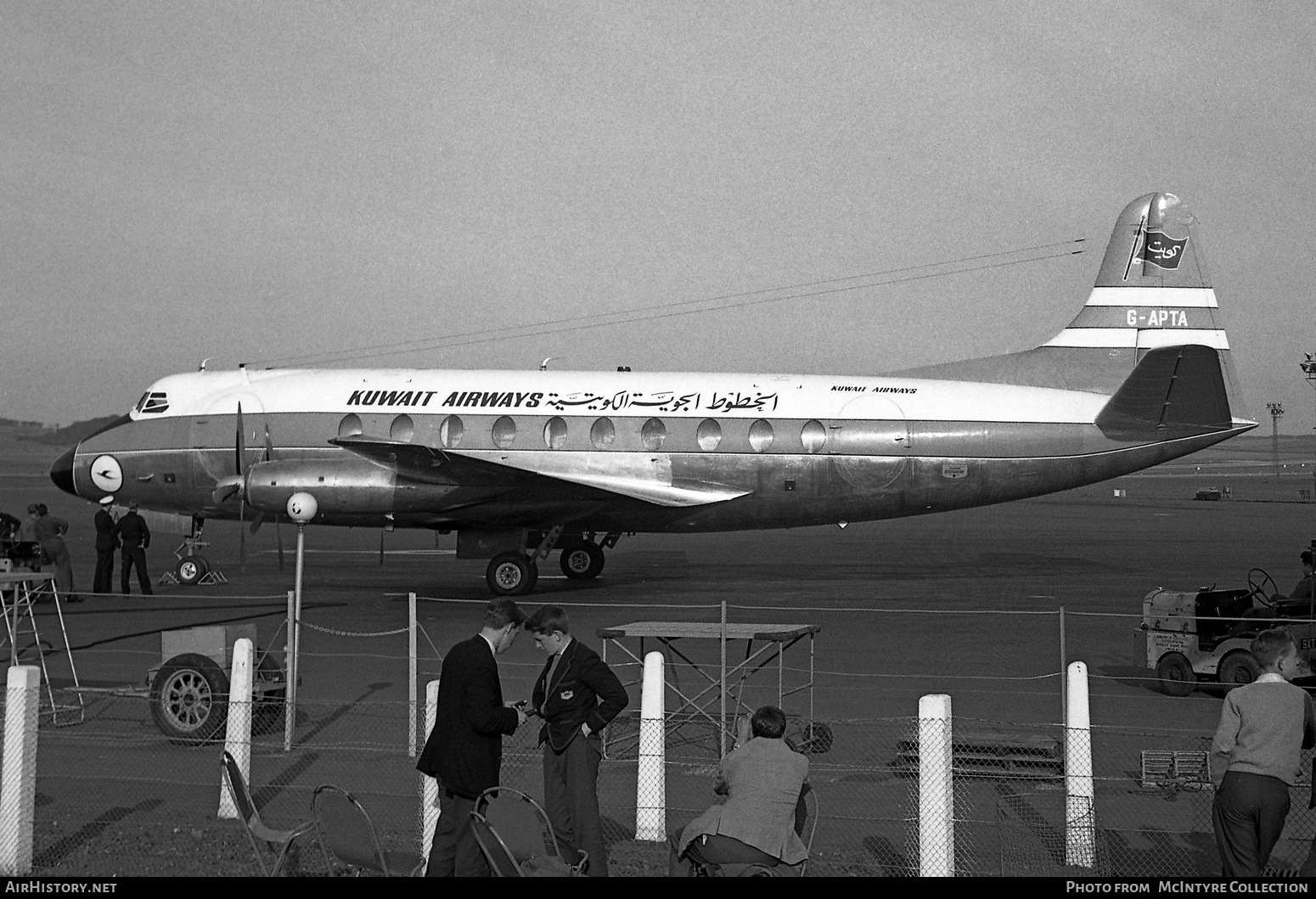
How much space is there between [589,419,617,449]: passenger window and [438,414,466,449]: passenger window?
8.31ft

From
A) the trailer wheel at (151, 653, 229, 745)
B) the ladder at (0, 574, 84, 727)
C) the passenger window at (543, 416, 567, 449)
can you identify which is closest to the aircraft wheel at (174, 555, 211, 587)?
the passenger window at (543, 416, 567, 449)

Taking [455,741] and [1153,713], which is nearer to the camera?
[455,741]

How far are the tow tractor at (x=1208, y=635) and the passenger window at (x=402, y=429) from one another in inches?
550

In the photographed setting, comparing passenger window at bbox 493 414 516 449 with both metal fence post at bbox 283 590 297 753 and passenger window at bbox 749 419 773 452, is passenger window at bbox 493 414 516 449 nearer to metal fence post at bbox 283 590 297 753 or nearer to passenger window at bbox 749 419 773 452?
passenger window at bbox 749 419 773 452

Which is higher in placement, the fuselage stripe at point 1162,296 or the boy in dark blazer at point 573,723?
the fuselage stripe at point 1162,296

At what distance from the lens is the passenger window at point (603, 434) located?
864 inches

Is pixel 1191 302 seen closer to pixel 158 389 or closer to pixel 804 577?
pixel 804 577

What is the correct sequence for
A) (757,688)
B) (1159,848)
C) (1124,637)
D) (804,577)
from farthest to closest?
1. (804,577)
2. (1124,637)
3. (757,688)
4. (1159,848)

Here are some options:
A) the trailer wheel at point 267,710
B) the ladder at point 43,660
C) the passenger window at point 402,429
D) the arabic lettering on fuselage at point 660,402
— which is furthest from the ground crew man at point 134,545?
the trailer wheel at point 267,710

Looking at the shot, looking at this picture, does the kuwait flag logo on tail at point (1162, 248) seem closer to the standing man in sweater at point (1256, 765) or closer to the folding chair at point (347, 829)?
the standing man in sweater at point (1256, 765)

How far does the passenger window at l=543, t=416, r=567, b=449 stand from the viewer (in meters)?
22.0

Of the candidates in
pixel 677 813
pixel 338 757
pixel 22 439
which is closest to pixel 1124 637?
pixel 677 813

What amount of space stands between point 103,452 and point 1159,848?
21.7 meters

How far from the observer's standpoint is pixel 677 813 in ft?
27.1
